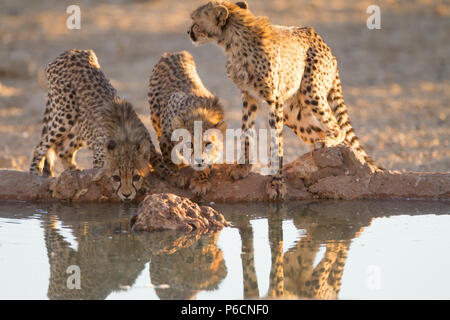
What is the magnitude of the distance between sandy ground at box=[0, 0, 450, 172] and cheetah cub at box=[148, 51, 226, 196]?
81.5 inches

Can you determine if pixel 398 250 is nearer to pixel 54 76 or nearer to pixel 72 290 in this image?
pixel 72 290

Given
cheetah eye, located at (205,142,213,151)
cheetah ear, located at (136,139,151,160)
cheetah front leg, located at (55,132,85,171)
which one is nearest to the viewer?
cheetah ear, located at (136,139,151,160)

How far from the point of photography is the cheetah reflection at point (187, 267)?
467 cm

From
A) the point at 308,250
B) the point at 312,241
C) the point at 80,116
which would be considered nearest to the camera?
the point at 308,250

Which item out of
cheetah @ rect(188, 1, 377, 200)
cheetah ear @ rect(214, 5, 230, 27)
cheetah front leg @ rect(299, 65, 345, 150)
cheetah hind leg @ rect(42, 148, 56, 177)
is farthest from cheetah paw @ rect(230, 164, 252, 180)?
cheetah hind leg @ rect(42, 148, 56, 177)

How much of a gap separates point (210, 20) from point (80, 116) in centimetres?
174

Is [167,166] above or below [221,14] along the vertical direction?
below

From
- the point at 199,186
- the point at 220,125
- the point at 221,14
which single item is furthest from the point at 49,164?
the point at 221,14

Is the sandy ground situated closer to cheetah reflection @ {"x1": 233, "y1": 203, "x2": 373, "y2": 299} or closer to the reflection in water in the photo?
the reflection in water

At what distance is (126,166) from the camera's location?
21.3ft

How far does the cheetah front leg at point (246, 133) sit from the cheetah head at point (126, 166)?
879 millimetres

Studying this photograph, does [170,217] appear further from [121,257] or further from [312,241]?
[312,241]

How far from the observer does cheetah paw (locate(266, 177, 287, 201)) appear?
684 centimetres

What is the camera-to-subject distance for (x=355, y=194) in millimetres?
6898
